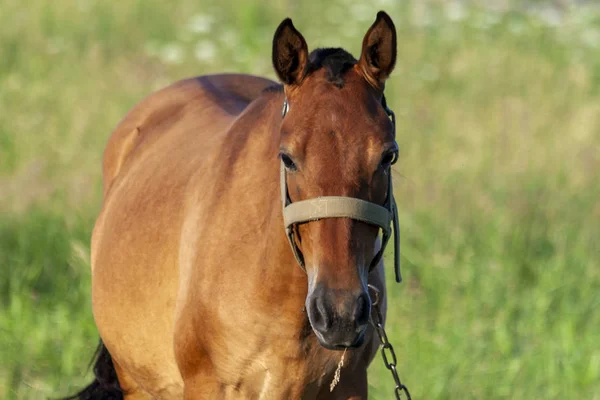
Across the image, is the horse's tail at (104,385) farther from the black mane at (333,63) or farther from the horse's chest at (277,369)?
the black mane at (333,63)

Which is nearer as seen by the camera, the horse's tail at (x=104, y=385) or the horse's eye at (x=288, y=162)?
the horse's eye at (x=288, y=162)

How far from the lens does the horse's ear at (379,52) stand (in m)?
2.93

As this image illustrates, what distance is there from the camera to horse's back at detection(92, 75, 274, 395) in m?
3.74

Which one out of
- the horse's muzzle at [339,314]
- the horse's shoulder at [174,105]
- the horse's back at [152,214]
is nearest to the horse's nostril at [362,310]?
the horse's muzzle at [339,314]

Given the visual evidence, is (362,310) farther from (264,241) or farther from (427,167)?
(427,167)

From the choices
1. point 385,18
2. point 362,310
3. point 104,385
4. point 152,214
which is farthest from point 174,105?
point 362,310

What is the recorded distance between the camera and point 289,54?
9.70 feet

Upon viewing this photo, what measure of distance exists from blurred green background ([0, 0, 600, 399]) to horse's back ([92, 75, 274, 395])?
1.14 m

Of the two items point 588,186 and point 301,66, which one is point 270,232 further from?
point 588,186

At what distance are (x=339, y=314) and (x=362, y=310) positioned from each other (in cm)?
7

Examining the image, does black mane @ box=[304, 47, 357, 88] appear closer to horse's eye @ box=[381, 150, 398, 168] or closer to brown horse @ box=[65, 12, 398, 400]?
brown horse @ box=[65, 12, 398, 400]

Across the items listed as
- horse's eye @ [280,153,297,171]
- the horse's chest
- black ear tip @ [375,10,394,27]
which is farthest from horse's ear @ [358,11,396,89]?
the horse's chest

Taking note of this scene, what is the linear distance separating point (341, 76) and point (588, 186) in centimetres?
530

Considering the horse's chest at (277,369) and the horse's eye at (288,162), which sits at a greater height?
the horse's eye at (288,162)
